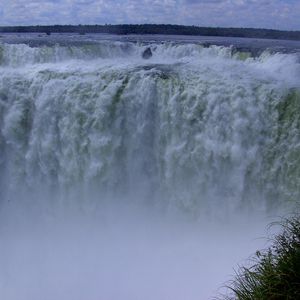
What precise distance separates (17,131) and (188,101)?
3.61m

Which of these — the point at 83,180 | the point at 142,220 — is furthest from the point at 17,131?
the point at 142,220

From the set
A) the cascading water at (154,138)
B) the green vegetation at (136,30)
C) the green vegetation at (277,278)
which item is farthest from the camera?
the green vegetation at (136,30)

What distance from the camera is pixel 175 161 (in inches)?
359

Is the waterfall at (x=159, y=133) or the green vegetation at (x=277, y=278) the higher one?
the waterfall at (x=159, y=133)

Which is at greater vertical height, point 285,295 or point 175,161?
point 175,161

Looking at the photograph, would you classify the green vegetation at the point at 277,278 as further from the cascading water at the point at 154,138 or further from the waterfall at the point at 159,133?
the waterfall at the point at 159,133

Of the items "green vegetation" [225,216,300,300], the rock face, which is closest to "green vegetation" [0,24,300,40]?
the rock face

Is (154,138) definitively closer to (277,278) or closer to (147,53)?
(277,278)

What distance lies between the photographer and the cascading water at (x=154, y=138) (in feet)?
27.5

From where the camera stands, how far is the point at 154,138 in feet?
30.7

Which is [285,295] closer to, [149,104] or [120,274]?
[120,274]

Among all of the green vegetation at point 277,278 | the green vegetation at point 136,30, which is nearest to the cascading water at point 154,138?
the green vegetation at point 277,278

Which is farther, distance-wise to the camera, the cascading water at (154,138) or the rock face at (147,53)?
the rock face at (147,53)

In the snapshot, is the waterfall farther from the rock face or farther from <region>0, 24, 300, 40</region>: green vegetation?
<region>0, 24, 300, 40</region>: green vegetation
